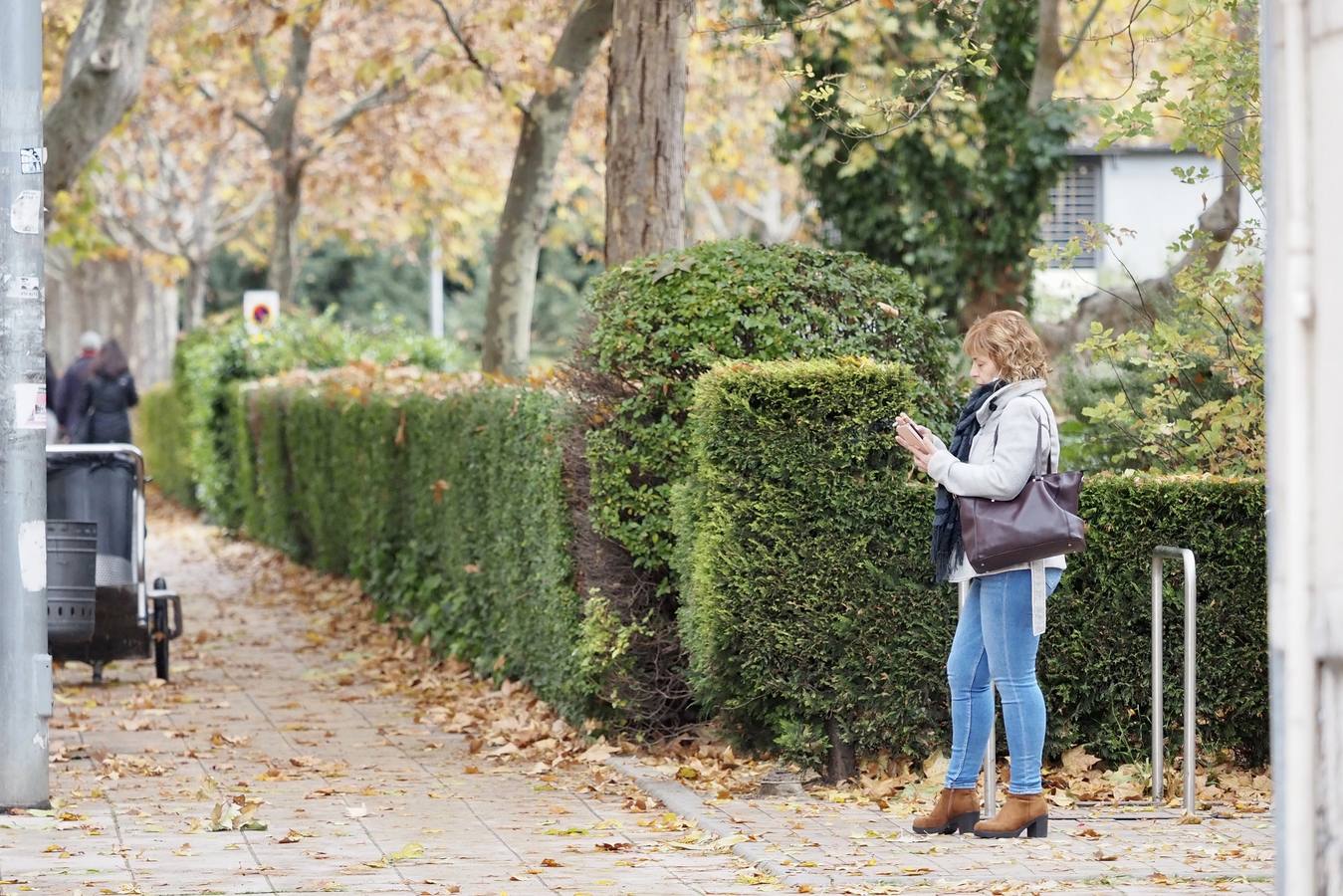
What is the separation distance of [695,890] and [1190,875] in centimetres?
156

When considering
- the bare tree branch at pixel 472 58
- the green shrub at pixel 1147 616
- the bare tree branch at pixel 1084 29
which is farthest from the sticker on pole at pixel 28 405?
the bare tree branch at pixel 1084 29

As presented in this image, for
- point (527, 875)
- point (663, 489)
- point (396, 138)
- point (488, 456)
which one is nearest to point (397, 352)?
point (396, 138)

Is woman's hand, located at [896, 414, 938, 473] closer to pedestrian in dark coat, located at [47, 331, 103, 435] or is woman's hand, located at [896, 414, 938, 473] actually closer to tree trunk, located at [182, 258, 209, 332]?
pedestrian in dark coat, located at [47, 331, 103, 435]

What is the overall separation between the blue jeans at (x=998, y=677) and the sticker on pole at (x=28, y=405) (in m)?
3.69

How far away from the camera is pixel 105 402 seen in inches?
922

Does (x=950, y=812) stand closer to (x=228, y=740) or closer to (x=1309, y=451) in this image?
(x=1309, y=451)

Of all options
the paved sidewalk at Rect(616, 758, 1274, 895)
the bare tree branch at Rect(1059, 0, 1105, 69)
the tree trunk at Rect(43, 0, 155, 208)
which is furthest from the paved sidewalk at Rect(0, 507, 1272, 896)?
the bare tree branch at Rect(1059, 0, 1105, 69)

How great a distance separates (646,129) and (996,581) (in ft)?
17.6

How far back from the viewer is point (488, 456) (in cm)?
1108

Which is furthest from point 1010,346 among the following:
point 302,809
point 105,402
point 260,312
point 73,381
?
point 73,381

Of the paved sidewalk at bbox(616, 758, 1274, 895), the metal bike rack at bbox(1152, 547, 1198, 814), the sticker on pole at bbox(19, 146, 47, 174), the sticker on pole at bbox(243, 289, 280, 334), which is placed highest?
the sticker on pole at bbox(243, 289, 280, 334)

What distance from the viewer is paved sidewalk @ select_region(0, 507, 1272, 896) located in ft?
21.1

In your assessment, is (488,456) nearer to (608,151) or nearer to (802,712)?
(608,151)

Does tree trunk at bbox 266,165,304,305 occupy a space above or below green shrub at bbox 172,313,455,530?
above
